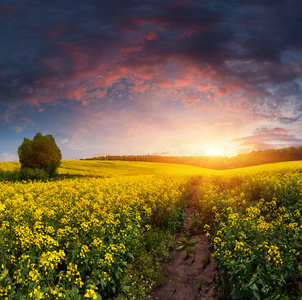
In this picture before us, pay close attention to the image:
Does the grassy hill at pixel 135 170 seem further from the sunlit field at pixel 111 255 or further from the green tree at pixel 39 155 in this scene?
the sunlit field at pixel 111 255

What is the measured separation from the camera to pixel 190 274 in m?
7.88

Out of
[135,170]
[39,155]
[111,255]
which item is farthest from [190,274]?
[135,170]

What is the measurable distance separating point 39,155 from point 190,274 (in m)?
35.0

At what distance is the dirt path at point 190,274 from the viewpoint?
6852mm

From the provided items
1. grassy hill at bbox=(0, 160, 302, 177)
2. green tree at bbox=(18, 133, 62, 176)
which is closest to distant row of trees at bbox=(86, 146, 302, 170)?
grassy hill at bbox=(0, 160, 302, 177)

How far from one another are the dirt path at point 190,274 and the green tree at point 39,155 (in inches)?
1283

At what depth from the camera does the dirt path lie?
685 centimetres

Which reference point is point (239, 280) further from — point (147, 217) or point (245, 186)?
point (245, 186)

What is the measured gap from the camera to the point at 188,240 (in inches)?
401

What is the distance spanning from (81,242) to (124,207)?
9.62ft

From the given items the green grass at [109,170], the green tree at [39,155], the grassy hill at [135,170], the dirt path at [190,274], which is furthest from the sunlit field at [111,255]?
the green tree at [39,155]

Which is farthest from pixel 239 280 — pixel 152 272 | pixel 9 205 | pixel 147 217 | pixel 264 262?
pixel 9 205

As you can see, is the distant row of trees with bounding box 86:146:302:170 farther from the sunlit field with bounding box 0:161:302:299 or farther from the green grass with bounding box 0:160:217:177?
the sunlit field with bounding box 0:161:302:299

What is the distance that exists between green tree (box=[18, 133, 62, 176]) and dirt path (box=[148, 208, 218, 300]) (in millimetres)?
32584
